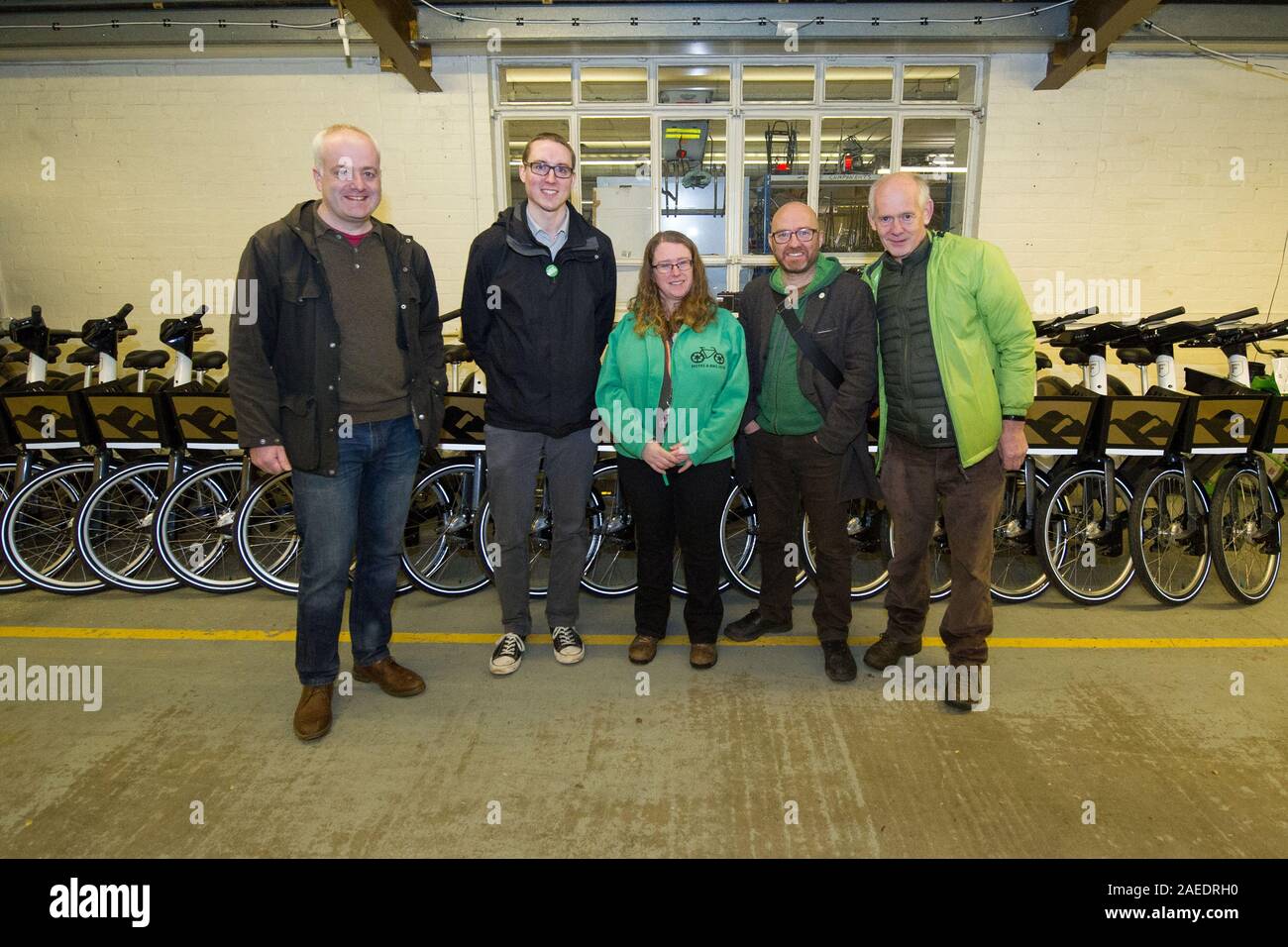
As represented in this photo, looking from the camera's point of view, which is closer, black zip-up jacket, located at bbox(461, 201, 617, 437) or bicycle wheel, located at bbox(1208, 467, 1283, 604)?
black zip-up jacket, located at bbox(461, 201, 617, 437)

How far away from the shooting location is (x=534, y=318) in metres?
2.84

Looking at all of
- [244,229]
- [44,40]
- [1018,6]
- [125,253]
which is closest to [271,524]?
[244,229]

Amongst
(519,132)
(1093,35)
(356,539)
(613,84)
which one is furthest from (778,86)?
(356,539)

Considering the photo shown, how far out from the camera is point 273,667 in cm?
316

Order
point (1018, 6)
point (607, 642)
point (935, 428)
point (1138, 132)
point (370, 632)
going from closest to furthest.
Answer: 1. point (935, 428)
2. point (370, 632)
3. point (607, 642)
4. point (1018, 6)
5. point (1138, 132)

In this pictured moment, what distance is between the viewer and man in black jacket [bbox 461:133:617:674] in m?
2.81

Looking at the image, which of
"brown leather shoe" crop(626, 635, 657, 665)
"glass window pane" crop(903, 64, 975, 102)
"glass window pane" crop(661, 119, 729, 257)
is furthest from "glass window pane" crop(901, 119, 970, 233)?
"brown leather shoe" crop(626, 635, 657, 665)

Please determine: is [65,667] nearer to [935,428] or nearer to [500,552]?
[500,552]

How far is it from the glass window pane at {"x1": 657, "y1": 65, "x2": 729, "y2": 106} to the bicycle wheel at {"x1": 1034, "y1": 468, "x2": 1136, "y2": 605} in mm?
4025

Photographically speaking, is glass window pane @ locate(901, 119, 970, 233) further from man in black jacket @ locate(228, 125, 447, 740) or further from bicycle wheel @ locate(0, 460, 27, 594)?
bicycle wheel @ locate(0, 460, 27, 594)

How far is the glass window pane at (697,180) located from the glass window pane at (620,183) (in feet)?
0.61

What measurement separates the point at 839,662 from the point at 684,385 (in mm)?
1226

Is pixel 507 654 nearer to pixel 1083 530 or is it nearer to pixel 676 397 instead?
pixel 676 397

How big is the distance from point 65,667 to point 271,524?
3.53ft
